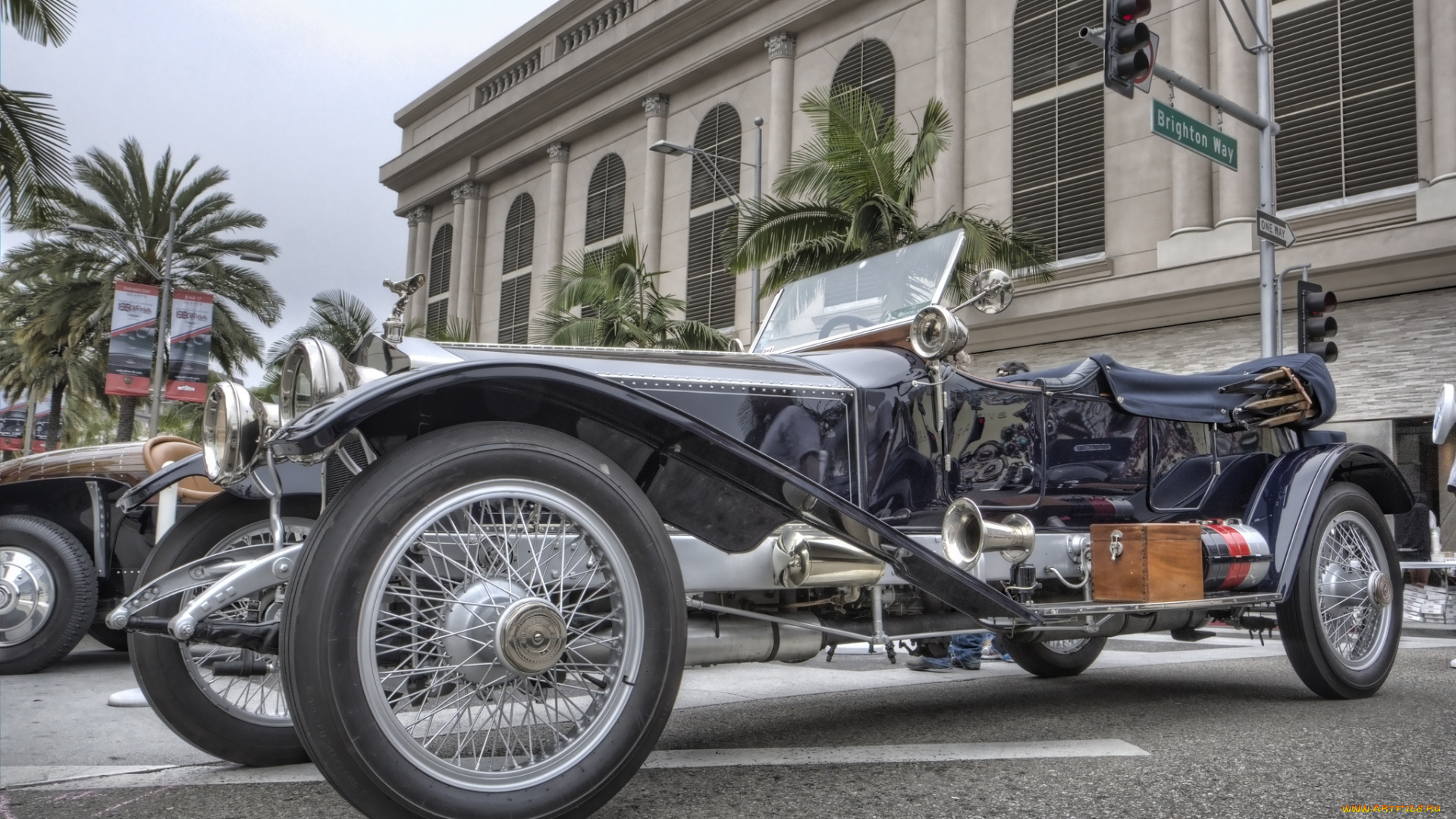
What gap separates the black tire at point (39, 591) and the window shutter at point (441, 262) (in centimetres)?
2781

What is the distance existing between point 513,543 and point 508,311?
29328 millimetres

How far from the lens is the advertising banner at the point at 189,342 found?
20.0 metres

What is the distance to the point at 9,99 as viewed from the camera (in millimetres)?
11727

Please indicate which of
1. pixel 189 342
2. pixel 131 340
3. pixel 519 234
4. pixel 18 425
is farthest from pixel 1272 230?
pixel 18 425

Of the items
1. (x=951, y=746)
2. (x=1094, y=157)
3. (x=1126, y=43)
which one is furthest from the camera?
(x=1094, y=157)

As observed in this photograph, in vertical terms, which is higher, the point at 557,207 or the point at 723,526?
the point at 557,207

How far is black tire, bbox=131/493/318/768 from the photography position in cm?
344

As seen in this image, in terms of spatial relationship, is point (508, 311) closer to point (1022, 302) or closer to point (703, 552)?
point (1022, 302)

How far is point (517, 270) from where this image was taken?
3097cm

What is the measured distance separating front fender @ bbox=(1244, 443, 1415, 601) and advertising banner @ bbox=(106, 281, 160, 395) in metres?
18.6

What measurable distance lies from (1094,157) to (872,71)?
17.0 ft

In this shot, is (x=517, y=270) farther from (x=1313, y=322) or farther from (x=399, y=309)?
(x=399, y=309)

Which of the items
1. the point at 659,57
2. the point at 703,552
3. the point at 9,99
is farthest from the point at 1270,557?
the point at 659,57

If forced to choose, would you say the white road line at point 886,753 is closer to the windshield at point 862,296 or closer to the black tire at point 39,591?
the windshield at point 862,296
